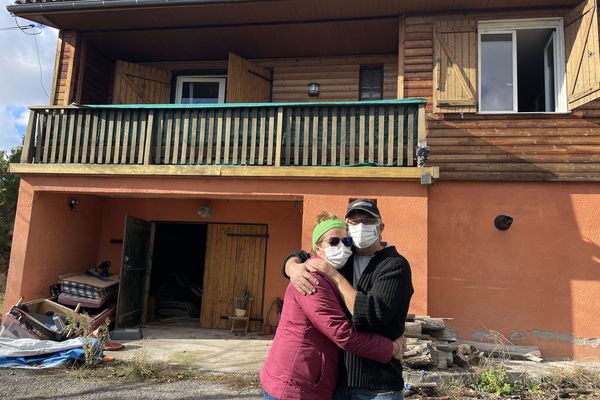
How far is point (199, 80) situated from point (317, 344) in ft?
28.4

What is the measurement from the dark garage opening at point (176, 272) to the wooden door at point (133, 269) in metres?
0.65

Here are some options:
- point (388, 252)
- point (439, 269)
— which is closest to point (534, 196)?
point (439, 269)

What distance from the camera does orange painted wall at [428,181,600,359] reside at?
650cm

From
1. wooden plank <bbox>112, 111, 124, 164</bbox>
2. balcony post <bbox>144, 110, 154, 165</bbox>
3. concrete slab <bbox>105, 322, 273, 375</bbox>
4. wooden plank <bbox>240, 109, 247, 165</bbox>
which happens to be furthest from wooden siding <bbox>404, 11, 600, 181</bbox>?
wooden plank <bbox>112, 111, 124, 164</bbox>

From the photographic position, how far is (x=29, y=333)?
6352 mm

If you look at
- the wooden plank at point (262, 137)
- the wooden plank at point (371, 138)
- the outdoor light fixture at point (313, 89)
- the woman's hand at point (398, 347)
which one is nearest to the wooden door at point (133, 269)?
the wooden plank at point (262, 137)

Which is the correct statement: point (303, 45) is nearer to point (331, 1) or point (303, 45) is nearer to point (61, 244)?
point (331, 1)

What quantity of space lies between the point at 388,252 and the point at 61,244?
24.4ft

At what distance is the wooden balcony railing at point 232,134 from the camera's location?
6.57 metres

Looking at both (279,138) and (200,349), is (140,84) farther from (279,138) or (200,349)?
(200,349)

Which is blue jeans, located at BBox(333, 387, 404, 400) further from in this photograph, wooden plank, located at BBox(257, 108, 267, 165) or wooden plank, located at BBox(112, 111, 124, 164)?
wooden plank, located at BBox(112, 111, 124, 164)

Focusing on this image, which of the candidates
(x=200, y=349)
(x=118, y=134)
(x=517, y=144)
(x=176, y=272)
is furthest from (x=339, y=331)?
(x=176, y=272)

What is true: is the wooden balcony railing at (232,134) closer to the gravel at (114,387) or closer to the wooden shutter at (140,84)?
the wooden shutter at (140,84)

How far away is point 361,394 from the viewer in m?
2.02
